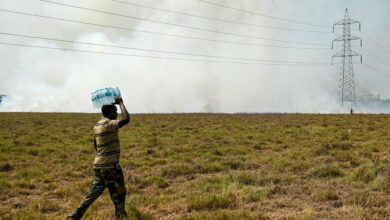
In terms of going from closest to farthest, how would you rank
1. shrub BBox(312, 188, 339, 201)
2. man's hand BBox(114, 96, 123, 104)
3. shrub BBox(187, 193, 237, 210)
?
man's hand BBox(114, 96, 123, 104) → shrub BBox(187, 193, 237, 210) → shrub BBox(312, 188, 339, 201)

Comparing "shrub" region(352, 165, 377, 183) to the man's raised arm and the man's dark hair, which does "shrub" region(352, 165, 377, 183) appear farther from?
the man's dark hair

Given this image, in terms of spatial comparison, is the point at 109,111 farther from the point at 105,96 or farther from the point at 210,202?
the point at 210,202

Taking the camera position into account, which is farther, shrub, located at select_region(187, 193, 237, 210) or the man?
shrub, located at select_region(187, 193, 237, 210)

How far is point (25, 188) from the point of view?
28.1ft

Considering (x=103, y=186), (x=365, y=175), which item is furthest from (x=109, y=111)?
(x=365, y=175)

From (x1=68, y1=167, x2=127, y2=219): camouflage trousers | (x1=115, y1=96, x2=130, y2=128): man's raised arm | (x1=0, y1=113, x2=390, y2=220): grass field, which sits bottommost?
(x1=0, y1=113, x2=390, y2=220): grass field

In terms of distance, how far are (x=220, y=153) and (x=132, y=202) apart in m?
7.63

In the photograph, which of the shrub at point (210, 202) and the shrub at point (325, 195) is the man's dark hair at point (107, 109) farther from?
the shrub at point (325, 195)

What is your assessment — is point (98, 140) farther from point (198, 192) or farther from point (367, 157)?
point (367, 157)

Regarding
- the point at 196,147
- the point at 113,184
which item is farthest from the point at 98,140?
the point at 196,147

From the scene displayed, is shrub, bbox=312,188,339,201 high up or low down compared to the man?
down

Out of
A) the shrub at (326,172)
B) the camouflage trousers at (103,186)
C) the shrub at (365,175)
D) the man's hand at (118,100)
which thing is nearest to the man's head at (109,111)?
the man's hand at (118,100)

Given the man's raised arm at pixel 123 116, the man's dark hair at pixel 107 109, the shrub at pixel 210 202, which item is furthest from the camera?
the shrub at pixel 210 202

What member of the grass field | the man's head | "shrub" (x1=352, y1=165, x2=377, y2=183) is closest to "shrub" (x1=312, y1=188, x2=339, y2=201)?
the grass field
